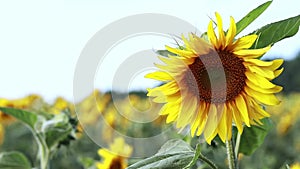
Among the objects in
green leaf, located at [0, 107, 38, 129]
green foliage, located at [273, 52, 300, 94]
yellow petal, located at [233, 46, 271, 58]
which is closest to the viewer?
yellow petal, located at [233, 46, 271, 58]

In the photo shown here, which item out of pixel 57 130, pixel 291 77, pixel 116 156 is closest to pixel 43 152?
pixel 57 130

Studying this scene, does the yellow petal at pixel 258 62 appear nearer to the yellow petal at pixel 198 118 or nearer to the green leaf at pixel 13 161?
the yellow petal at pixel 198 118

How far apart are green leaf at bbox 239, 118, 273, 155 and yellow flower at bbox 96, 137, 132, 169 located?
0.41 metres

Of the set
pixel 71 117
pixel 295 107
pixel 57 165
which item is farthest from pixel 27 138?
pixel 71 117

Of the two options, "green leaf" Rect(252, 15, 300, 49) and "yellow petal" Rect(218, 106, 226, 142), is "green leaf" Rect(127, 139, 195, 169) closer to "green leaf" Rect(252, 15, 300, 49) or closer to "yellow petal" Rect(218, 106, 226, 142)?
"yellow petal" Rect(218, 106, 226, 142)

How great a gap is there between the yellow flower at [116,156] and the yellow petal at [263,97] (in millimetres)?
678

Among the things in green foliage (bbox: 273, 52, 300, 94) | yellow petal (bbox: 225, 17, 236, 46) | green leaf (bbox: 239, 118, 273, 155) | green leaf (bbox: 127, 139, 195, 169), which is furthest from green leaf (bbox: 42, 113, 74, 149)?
green foliage (bbox: 273, 52, 300, 94)

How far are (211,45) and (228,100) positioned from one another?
0.33 ft

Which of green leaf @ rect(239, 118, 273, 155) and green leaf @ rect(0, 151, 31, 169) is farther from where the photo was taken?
green leaf @ rect(0, 151, 31, 169)

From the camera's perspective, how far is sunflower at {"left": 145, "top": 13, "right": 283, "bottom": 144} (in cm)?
87

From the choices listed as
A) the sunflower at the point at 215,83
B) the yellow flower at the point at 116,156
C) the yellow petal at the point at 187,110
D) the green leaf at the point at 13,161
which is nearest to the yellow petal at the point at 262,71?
the sunflower at the point at 215,83

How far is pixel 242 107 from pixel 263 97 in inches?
1.4

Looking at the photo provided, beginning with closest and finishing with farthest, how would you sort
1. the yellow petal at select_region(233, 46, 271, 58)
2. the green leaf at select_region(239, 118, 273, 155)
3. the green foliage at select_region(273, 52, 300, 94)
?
the yellow petal at select_region(233, 46, 271, 58)
the green leaf at select_region(239, 118, 273, 155)
the green foliage at select_region(273, 52, 300, 94)

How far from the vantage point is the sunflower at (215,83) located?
0.87m
